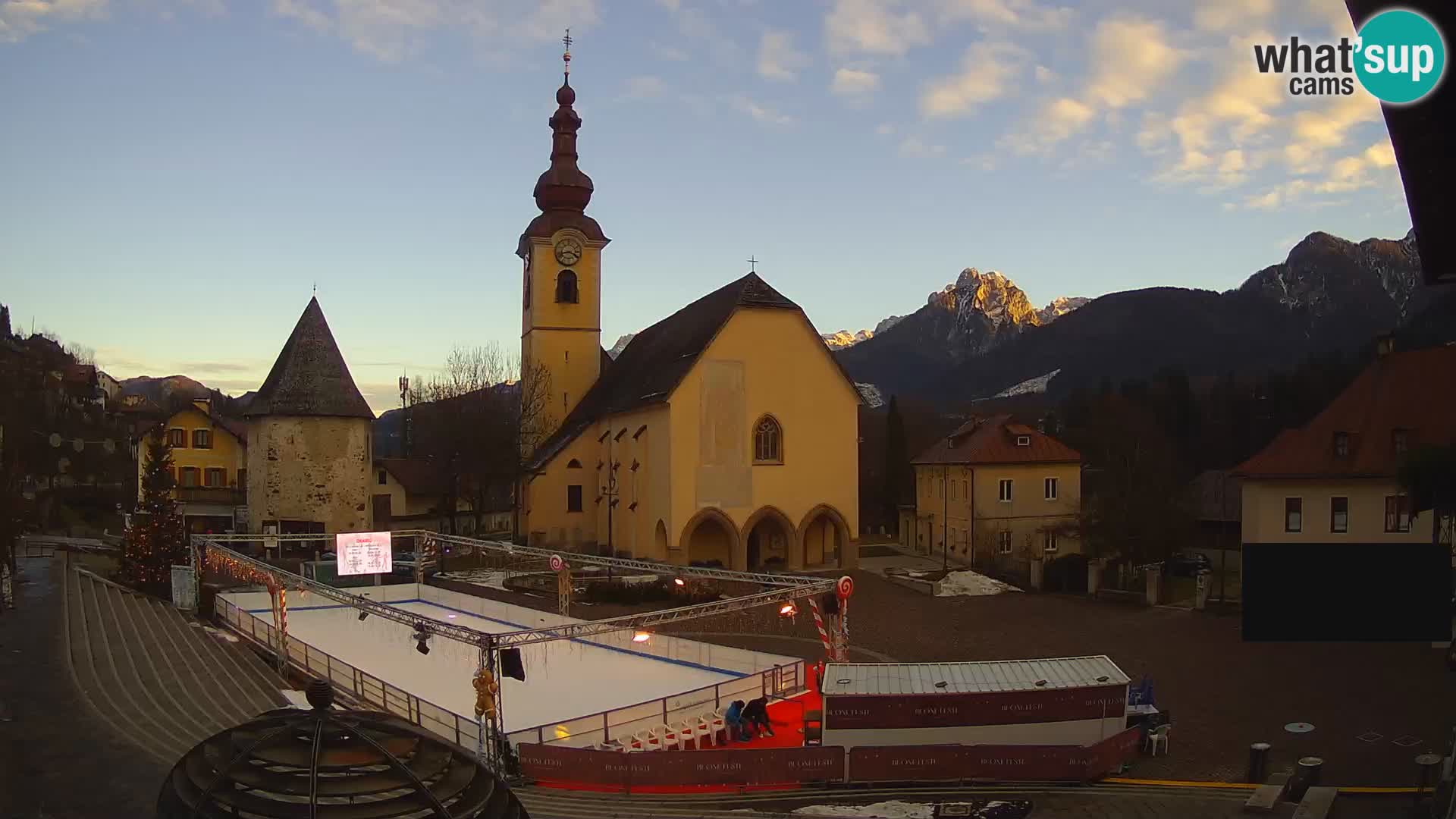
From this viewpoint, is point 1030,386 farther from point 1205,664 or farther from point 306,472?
point 1205,664

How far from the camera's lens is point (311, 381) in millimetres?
37781

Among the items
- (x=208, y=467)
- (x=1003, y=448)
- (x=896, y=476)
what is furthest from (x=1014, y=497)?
(x=208, y=467)

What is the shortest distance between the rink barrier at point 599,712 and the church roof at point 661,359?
14.2 m

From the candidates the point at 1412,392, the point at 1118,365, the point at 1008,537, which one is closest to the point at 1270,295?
the point at 1118,365

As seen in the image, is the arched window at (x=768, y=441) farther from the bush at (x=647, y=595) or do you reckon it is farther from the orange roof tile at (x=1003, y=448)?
the orange roof tile at (x=1003, y=448)

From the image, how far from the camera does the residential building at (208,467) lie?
5119cm

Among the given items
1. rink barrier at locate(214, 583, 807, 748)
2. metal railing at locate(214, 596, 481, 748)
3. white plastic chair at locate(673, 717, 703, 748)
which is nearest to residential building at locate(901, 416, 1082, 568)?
rink barrier at locate(214, 583, 807, 748)

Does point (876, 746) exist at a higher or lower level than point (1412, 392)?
lower

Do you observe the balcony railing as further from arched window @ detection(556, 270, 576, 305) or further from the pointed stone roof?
arched window @ detection(556, 270, 576, 305)

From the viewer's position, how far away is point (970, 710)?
44.9ft

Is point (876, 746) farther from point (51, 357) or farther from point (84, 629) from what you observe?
point (51, 357)

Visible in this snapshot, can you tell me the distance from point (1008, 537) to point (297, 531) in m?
26.9

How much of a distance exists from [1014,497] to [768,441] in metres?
10.0

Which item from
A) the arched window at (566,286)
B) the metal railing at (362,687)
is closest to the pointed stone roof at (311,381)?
the arched window at (566,286)
